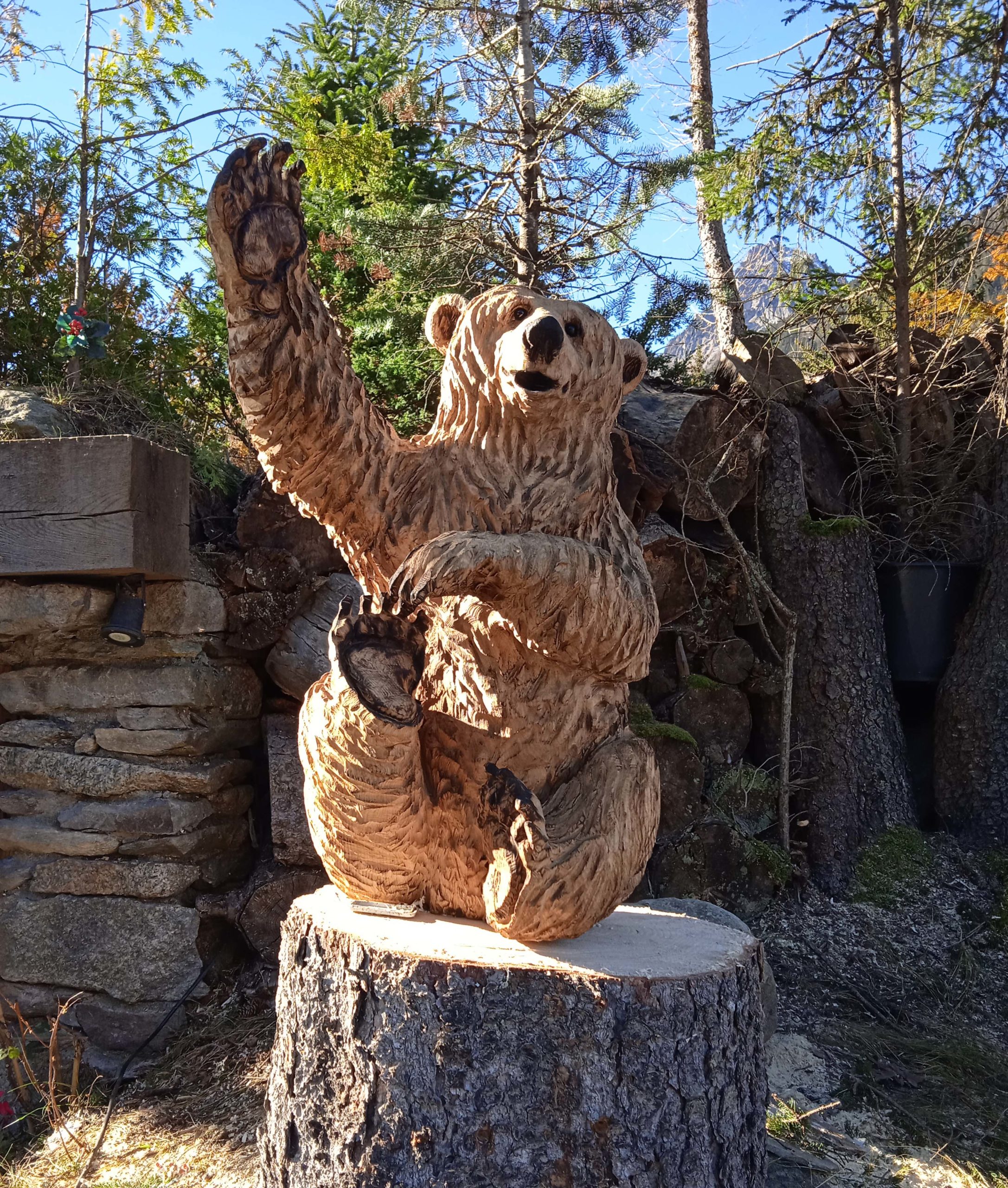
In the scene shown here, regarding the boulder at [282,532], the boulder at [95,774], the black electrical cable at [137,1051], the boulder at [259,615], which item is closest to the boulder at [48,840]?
the boulder at [95,774]

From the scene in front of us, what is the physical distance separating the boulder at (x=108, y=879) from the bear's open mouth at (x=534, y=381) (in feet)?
6.49

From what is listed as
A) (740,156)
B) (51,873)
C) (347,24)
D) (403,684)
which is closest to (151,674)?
(51,873)

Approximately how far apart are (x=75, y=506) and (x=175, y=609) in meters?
0.43

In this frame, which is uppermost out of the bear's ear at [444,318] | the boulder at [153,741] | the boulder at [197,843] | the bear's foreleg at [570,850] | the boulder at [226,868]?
the bear's ear at [444,318]

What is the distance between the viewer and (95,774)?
2.76 meters

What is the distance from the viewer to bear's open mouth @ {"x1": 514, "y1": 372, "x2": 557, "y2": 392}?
5.03 ft

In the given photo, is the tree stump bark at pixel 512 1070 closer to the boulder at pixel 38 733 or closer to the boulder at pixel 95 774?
the boulder at pixel 95 774

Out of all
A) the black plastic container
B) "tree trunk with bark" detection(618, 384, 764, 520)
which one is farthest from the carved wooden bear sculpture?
the black plastic container

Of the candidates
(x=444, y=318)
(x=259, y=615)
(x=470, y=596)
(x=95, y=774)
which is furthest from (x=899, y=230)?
(x=95, y=774)

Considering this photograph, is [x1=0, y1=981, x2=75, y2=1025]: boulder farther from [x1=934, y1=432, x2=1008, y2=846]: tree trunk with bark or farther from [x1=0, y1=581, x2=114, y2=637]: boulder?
[x1=934, y1=432, x2=1008, y2=846]: tree trunk with bark

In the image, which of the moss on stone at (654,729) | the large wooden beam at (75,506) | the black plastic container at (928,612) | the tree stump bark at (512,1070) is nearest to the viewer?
the tree stump bark at (512,1070)

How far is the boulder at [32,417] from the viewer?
2748 millimetres

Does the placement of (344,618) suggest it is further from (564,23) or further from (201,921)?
(564,23)

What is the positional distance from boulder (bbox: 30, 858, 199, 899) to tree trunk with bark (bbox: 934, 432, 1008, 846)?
301cm
